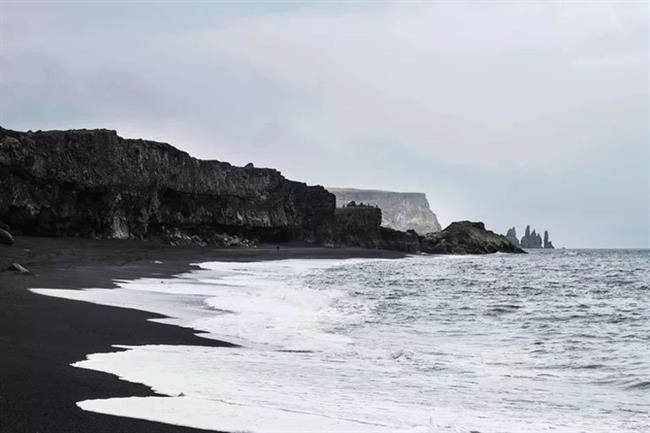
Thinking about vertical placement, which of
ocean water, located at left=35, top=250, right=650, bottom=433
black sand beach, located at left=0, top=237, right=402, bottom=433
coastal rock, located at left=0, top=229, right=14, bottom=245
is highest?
coastal rock, located at left=0, top=229, right=14, bottom=245

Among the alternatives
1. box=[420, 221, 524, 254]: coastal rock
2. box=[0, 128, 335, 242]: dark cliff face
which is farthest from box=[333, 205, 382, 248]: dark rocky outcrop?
box=[0, 128, 335, 242]: dark cliff face

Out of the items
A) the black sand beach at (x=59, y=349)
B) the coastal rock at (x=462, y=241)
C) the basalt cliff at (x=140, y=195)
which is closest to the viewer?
the black sand beach at (x=59, y=349)

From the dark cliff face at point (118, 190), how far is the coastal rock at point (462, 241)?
44745 mm

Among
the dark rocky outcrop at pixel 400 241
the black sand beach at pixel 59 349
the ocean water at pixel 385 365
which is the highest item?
the dark rocky outcrop at pixel 400 241

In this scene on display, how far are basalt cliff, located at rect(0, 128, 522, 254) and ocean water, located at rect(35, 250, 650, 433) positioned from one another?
23653mm

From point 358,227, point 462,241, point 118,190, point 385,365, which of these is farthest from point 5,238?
point 462,241

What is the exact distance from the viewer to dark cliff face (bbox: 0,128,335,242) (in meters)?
47.8

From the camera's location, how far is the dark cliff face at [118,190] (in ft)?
157

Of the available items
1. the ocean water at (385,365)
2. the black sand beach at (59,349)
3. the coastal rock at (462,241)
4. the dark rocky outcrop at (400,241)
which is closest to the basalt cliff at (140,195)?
the dark rocky outcrop at (400,241)

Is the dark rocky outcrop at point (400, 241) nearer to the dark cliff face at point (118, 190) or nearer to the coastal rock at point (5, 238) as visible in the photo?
the dark cliff face at point (118, 190)

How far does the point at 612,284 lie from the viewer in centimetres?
3281

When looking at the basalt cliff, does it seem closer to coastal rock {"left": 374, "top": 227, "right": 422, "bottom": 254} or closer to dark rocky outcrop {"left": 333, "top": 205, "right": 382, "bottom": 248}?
dark rocky outcrop {"left": 333, "top": 205, "right": 382, "bottom": 248}

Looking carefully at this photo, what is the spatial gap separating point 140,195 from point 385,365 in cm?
5533

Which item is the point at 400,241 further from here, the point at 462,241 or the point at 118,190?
the point at 118,190
